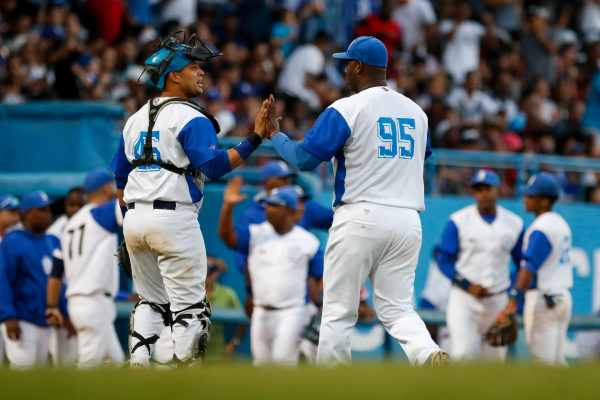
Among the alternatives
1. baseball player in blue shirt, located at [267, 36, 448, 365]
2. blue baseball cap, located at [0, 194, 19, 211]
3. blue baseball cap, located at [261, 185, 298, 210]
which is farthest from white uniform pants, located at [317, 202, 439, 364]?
blue baseball cap, located at [0, 194, 19, 211]

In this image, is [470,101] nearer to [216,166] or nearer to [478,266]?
[478,266]

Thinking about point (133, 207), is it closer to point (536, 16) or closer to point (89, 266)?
point (89, 266)

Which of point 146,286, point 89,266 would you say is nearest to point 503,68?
point 89,266

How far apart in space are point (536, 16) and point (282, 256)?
10152mm

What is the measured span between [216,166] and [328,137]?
27.6 inches

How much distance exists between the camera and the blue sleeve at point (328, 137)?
7.34m

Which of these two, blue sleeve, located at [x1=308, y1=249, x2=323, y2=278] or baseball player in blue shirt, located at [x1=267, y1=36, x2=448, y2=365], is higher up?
baseball player in blue shirt, located at [x1=267, y1=36, x2=448, y2=365]

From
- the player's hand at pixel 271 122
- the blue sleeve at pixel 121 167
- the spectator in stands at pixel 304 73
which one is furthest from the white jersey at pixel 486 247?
the spectator in stands at pixel 304 73

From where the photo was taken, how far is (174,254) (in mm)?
7434

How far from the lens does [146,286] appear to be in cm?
773

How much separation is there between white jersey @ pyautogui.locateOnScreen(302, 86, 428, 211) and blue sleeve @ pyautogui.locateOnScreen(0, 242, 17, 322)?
14.0ft

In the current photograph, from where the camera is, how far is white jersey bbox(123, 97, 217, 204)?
738 cm

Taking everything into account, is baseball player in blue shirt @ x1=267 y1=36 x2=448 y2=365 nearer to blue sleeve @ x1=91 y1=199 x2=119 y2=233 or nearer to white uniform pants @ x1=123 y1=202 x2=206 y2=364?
white uniform pants @ x1=123 y1=202 x2=206 y2=364

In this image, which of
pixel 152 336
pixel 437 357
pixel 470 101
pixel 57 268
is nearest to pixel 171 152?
pixel 152 336
